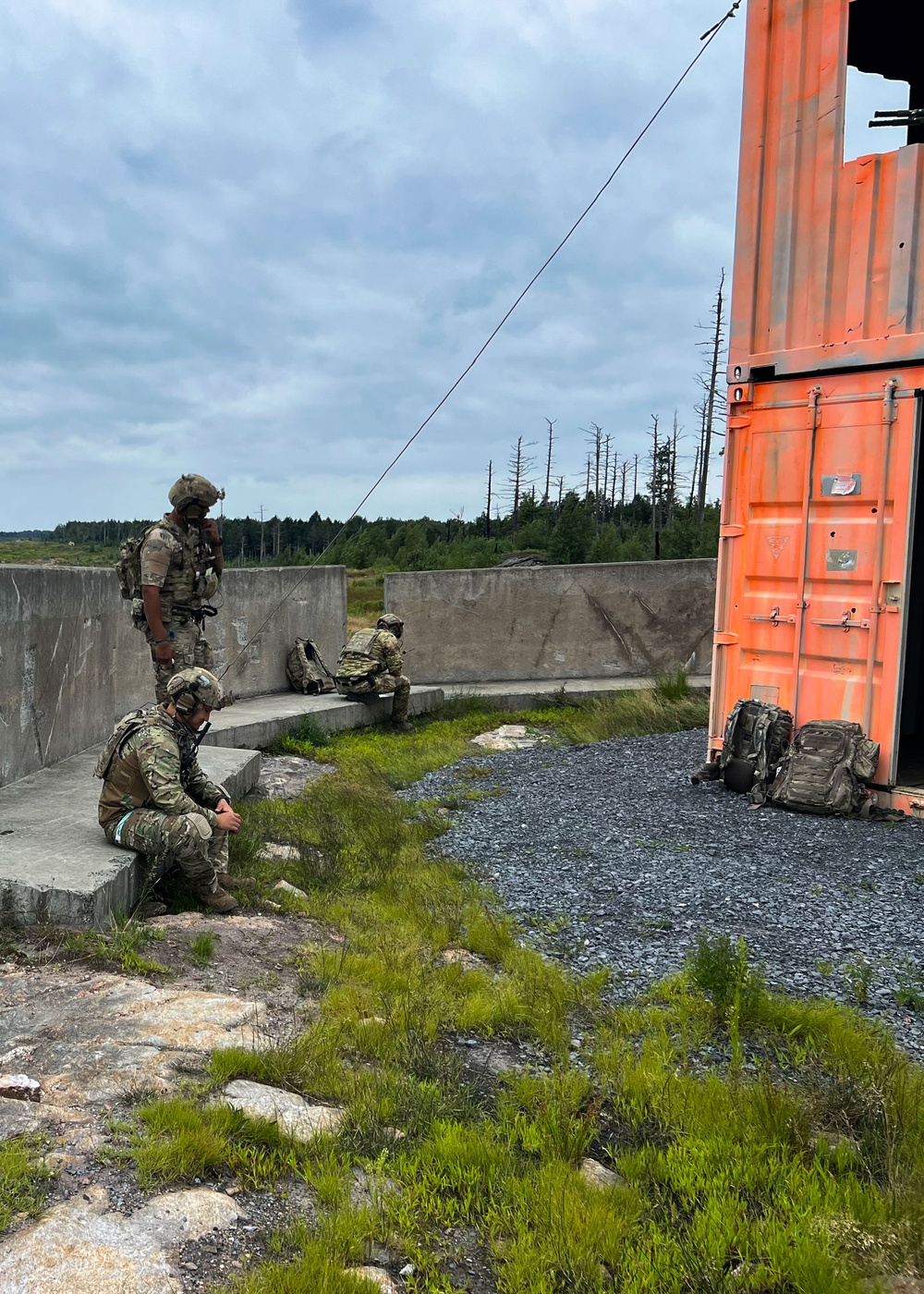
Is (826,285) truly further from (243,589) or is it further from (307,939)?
(243,589)

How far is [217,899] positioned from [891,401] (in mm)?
4726

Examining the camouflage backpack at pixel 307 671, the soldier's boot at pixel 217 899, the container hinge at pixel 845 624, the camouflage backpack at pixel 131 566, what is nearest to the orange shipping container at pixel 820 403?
the container hinge at pixel 845 624

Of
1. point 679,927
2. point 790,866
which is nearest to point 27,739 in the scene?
point 679,927

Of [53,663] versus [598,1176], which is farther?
[53,663]

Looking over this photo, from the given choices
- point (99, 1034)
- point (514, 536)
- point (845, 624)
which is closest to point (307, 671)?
point (845, 624)

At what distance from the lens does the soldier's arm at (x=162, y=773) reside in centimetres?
436

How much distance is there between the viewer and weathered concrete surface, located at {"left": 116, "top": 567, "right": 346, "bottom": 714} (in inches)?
321

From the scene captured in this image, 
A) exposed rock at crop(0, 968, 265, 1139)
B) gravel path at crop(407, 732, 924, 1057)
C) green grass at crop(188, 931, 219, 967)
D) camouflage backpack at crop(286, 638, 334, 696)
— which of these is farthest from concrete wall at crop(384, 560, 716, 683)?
exposed rock at crop(0, 968, 265, 1139)

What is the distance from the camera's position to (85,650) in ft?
21.9

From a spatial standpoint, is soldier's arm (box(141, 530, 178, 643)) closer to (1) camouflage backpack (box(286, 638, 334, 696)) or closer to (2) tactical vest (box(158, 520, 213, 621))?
(2) tactical vest (box(158, 520, 213, 621))

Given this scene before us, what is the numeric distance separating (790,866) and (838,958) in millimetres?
1129

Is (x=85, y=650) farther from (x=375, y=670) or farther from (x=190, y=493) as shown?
(x=375, y=670)

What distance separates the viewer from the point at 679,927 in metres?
4.37

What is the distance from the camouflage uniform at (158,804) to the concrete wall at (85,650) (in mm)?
1176
